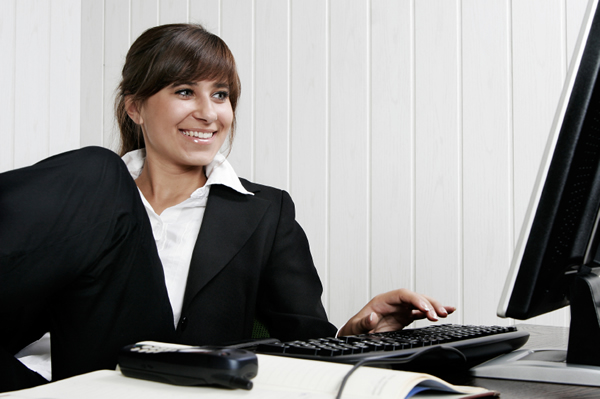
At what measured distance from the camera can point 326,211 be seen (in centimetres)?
187

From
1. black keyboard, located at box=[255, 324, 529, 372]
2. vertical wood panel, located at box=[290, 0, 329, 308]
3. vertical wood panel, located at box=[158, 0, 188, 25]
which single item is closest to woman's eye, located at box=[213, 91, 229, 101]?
vertical wood panel, located at box=[290, 0, 329, 308]

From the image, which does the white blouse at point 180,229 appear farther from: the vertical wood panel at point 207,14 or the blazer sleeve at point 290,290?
the vertical wood panel at point 207,14

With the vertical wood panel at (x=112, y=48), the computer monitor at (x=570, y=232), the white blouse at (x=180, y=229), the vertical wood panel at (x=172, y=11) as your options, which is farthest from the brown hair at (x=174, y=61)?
the computer monitor at (x=570, y=232)

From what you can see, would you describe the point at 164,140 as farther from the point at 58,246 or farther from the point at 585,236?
the point at 585,236

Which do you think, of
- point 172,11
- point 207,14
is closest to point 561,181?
point 207,14

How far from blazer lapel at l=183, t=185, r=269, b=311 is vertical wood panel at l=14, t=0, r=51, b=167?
1.20 m

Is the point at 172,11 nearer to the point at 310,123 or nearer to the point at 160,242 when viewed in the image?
the point at 310,123

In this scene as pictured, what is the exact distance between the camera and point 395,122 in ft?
5.75

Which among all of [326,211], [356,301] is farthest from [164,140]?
[356,301]

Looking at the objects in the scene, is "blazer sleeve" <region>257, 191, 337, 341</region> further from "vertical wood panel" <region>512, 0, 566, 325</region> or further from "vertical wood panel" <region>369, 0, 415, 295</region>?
"vertical wood panel" <region>512, 0, 566, 325</region>

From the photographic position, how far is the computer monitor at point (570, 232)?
591 mm

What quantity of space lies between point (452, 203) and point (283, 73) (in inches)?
27.4

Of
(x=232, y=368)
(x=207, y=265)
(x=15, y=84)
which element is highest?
(x=15, y=84)

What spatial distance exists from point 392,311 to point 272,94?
1.14 meters
